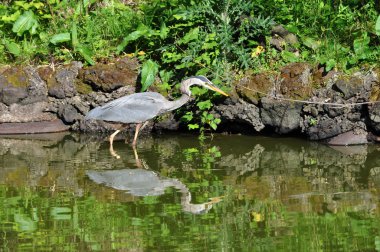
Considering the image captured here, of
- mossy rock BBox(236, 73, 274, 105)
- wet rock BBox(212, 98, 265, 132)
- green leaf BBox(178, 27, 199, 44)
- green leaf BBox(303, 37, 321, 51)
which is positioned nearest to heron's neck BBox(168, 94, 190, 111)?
wet rock BBox(212, 98, 265, 132)

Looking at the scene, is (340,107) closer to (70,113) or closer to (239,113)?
(239,113)

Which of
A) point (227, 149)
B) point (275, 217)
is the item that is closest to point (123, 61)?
point (227, 149)

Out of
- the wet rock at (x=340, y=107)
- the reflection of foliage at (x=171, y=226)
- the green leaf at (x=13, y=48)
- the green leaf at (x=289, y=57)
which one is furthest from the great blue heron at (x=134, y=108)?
the reflection of foliage at (x=171, y=226)

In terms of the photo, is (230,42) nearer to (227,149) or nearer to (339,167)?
(227,149)

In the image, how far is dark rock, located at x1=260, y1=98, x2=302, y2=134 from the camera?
11.6 meters

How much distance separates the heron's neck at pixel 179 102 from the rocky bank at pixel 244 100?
1.47 feet

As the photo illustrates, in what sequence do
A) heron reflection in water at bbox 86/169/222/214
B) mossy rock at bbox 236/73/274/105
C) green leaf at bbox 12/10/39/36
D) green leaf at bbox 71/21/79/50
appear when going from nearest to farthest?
1. heron reflection in water at bbox 86/169/222/214
2. mossy rock at bbox 236/73/274/105
3. green leaf at bbox 71/21/79/50
4. green leaf at bbox 12/10/39/36

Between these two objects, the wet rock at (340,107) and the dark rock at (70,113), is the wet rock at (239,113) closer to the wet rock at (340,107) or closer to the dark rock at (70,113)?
the wet rock at (340,107)

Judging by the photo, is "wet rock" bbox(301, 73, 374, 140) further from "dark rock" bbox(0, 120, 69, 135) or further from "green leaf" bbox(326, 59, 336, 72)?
"dark rock" bbox(0, 120, 69, 135)

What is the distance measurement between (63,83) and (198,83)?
2.11 m

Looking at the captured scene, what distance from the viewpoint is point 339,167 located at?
9.91 m

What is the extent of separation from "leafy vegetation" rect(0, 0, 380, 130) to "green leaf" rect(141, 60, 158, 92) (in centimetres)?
1

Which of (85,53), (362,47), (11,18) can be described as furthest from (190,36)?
(11,18)

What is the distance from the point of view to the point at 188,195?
8672 mm
